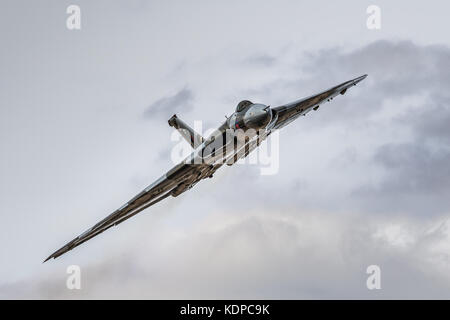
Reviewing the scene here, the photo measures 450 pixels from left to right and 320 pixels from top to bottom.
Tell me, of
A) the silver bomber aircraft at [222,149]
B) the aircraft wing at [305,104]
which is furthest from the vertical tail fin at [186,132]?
the aircraft wing at [305,104]

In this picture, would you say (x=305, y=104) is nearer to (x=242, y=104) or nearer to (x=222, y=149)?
(x=242, y=104)

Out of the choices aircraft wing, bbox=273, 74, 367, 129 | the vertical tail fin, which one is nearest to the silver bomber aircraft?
aircraft wing, bbox=273, 74, 367, 129

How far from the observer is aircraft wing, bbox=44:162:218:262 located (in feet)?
189

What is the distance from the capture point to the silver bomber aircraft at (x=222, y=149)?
174 feet

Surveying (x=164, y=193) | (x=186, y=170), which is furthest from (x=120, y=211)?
(x=186, y=170)

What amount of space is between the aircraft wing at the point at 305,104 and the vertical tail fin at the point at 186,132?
13.3m

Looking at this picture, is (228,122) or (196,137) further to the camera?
(196,137)

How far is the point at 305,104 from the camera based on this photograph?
62188 millimetres

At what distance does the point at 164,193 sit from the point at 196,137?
12.9m

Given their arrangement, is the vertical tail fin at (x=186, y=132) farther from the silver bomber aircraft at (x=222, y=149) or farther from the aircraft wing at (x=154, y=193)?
the aircraft wing at (x=154, y=193)

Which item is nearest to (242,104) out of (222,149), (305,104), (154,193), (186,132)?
(222,149)

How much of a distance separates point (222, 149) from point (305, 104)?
12.3 metres
